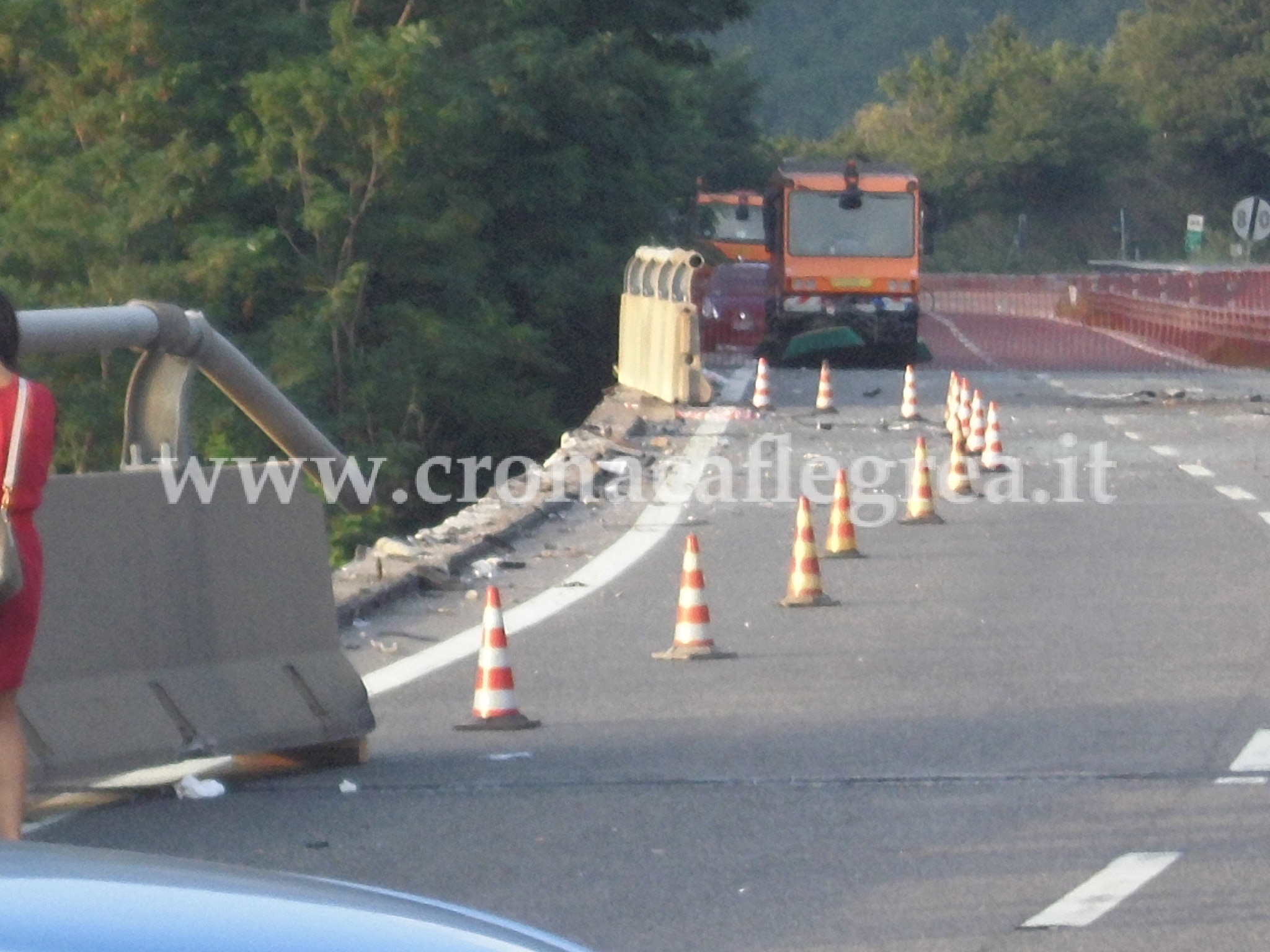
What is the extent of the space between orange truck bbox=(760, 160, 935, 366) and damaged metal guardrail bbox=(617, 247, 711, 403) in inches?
260

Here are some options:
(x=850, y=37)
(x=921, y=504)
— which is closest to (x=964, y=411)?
(x=921, y=504)

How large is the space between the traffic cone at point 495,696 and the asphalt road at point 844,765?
0.46 feet

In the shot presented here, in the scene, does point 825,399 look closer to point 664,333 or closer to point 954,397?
point 664,333

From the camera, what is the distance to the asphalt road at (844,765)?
618 centimetres

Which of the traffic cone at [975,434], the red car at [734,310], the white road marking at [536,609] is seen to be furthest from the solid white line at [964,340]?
the white road marking at [536,609]

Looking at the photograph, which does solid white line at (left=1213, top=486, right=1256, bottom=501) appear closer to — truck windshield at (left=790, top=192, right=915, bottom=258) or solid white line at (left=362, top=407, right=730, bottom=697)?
solid white line at (left=362, top=407, right=730, bottom=697)

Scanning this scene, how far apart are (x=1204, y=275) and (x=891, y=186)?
55.3 feet

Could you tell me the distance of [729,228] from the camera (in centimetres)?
4784

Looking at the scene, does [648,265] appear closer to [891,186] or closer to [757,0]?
[891,186]

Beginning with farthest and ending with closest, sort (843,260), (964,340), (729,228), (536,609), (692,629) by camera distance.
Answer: (729,228) < (964,340) < (843,260) < (536,609) < (692,629)

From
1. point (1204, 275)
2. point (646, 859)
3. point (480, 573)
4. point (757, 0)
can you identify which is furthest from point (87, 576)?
point (1204, 275)

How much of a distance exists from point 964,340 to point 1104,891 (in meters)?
36.8

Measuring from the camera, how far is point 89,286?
33.7 meters

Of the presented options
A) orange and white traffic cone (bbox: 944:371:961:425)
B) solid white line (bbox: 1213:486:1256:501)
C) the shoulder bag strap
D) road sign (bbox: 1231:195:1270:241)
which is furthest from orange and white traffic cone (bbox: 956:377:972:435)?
road sign (bbox: 1231:195:1270:241)
